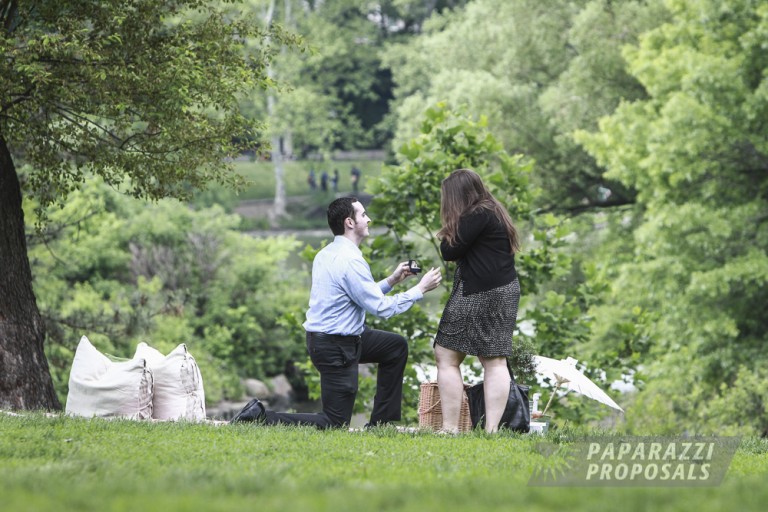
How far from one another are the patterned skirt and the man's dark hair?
1.13 meters

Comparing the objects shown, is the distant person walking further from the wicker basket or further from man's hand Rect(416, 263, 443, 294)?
man's hand Rect(416, 263, 443, 294)

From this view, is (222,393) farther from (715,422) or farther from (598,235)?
(715,422)

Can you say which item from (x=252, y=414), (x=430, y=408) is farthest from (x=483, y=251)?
(x=252, y=414)

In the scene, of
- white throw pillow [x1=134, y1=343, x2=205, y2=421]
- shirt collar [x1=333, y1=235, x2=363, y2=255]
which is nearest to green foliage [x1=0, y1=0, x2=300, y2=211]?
white throw pillow [x1=134, y1=343, x2=205, y2=421]

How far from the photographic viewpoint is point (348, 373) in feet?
27.8

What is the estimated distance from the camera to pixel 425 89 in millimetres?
52562

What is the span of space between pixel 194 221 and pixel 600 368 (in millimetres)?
17501

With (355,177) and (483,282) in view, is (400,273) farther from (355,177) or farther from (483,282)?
(355,177)

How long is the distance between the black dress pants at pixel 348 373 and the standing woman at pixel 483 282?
1.95ft

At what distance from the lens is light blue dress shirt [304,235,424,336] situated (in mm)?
8289

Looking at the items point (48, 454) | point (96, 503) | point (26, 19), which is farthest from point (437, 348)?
point (26, 19)

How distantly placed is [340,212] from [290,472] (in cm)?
315

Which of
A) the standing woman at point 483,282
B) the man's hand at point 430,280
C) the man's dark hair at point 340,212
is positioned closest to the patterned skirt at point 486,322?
the standing woman at point 483,282

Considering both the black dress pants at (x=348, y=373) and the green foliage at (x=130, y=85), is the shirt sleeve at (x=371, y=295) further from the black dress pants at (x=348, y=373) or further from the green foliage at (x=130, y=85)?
the green foliage at (x=130, y=85)
